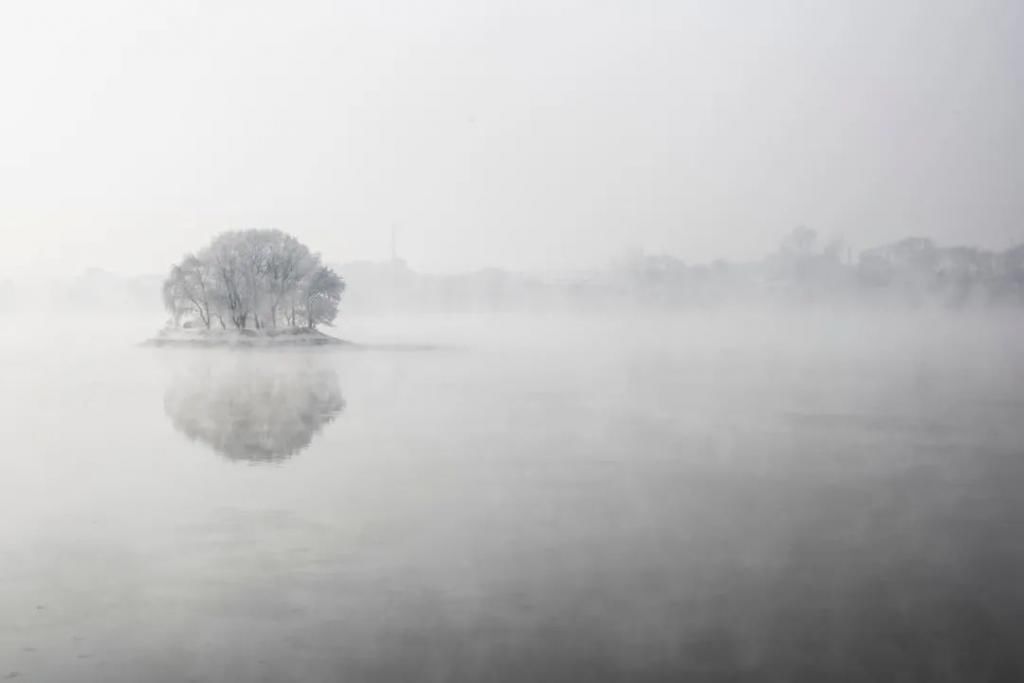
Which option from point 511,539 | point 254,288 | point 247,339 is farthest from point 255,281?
point 511,539

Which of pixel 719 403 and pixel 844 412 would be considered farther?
pixel 719 403

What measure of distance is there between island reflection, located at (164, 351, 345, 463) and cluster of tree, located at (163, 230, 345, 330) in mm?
22164

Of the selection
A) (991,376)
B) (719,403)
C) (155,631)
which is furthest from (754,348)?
(155,631)

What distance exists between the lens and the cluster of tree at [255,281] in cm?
7025

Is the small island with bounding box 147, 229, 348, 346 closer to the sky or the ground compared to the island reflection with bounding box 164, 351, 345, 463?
closer to the sky

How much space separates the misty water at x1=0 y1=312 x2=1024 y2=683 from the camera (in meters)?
8.95

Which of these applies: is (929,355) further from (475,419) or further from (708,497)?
(708,497)

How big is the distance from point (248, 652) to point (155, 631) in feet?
4.10

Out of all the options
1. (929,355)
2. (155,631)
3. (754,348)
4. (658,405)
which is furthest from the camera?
(754,348)

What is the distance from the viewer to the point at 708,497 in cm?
1625

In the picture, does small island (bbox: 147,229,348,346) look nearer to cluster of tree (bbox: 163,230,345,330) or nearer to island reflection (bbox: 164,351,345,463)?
cluster of tree (bbox: 163,230,345,330)

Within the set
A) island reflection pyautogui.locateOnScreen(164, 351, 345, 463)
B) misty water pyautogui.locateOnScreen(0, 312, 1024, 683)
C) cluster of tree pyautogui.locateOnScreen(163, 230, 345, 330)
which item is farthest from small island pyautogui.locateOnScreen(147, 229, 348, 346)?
misty water pyautogui.locateOnScreen(0, 312, 1024, 683)

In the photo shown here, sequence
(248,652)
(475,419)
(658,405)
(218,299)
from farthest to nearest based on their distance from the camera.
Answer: (218,299) < (658,405) < (475,419) < (248,652)

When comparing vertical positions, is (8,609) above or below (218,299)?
below
